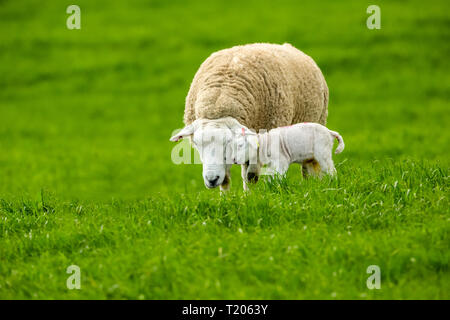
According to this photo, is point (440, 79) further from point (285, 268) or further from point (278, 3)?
point (285, 268)

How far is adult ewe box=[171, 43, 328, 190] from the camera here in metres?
6.54

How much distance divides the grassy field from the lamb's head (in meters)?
0.22

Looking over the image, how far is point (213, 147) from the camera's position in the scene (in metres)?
6.43

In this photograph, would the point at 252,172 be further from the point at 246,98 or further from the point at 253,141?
the point at 246,98

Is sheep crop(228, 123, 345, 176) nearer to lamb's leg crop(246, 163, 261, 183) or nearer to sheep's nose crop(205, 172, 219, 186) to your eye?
lamb's leg crop(246, 163, 261, 183)

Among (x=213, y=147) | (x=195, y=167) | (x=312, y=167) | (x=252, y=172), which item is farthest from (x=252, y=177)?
(x=195, y=167)

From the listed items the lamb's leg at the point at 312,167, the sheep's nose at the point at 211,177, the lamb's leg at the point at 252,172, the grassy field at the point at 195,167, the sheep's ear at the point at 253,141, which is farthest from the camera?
the lamb's leg at the point at 312,167

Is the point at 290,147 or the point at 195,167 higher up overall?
the point at 290,147

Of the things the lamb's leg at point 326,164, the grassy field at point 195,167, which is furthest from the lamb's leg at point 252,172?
the lamb's leg at point 326,164

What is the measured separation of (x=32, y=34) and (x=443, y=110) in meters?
17.8

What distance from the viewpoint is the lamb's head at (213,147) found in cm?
638

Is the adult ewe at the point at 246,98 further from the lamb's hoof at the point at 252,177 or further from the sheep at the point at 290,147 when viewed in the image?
the sheep at the point at 290,147

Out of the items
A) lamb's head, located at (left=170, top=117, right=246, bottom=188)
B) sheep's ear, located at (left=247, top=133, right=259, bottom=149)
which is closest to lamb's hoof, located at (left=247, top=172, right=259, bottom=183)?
lamb's head, located at (left=170, top=117, right=246, bottom=188)

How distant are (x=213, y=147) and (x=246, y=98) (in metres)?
1.03
